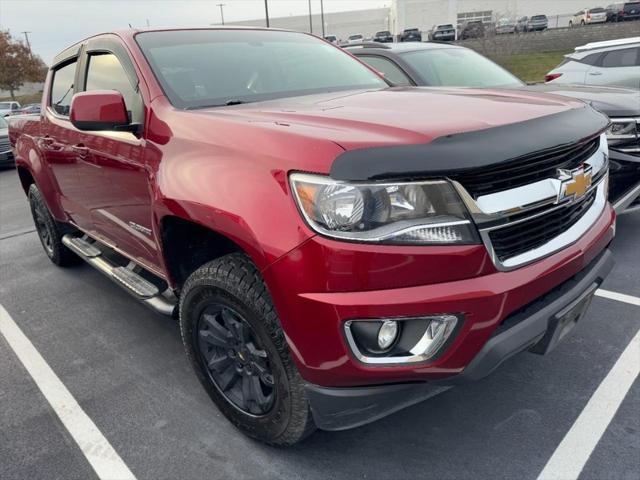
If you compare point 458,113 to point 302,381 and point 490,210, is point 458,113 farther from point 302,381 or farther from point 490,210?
point 302,381

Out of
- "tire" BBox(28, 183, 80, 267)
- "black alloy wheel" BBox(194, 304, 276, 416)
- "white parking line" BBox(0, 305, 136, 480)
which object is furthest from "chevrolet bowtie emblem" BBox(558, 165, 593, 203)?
"tire" BBox(28, 183, 80, 267)

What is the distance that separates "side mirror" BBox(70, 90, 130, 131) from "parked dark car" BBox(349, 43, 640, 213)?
2916 mm

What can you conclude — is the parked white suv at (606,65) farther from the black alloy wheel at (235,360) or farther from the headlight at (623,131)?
the black alloy wheel at (235,360)

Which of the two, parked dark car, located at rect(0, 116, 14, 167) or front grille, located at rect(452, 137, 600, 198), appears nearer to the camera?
front grille, located at rect(452, 137, 600, 198)

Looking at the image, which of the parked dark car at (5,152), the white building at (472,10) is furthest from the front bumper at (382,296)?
the white building at (472,10)

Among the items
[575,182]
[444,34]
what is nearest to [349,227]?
[575,182]

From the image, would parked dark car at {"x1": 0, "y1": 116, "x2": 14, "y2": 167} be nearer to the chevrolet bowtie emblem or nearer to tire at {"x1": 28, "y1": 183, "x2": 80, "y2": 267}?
tire at {"x1": 28, "y1": 183, "x2": 80, "y2": 267}

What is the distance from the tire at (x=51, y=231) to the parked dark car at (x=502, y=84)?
322cm

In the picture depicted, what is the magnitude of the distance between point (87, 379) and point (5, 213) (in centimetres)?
582

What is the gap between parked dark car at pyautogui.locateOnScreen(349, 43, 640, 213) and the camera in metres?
4.18

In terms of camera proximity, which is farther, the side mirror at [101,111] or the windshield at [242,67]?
the windshield at [242,67]

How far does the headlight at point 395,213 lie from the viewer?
1.70 metres

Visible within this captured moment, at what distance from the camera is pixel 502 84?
5.36 meters

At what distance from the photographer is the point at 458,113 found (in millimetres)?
2055
